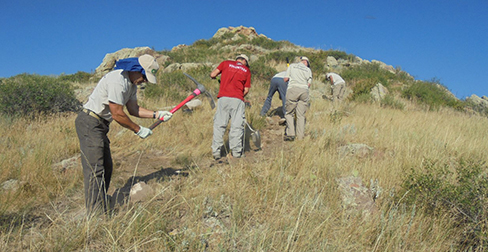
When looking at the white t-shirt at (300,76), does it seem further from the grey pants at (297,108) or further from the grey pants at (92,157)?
the grey pants at (92,157)

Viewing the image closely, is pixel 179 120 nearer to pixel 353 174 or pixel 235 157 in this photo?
pixel 235 157

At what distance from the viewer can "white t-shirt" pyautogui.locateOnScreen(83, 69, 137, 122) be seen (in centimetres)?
302

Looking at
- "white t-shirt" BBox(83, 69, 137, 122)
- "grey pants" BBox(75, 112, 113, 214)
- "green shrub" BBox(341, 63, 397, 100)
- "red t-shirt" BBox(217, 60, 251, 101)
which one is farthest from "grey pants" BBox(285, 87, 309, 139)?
"green shrub" BBox(341, 63, 397, 100)

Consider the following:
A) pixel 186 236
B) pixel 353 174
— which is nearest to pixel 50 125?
pixel 186 236

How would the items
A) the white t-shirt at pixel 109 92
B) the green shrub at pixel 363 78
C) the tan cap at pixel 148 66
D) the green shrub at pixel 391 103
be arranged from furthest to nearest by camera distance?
the green shrub at pixel 363 78
the green shrub at pixel 391 103
the tan cap at pixel 148 66
the white t-shirt at pixel 109 92

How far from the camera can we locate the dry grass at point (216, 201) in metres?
2.46

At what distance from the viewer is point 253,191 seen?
3395 millimetres

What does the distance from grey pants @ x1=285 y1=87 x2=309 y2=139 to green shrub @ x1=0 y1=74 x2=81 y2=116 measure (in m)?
6.48

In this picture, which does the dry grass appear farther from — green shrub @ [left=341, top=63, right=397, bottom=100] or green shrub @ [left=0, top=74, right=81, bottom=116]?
green shrub @ [left=341, top=63, right=397, bottom=100]

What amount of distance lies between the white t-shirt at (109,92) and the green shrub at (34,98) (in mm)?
5917

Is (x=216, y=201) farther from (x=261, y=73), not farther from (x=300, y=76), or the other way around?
(x=261, y=73)

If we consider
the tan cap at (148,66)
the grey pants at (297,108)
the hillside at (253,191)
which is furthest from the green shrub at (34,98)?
the grey pants at (297,108)

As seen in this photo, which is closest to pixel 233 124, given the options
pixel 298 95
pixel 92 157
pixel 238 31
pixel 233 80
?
pixel 233 80

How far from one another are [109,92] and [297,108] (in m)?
4.72
